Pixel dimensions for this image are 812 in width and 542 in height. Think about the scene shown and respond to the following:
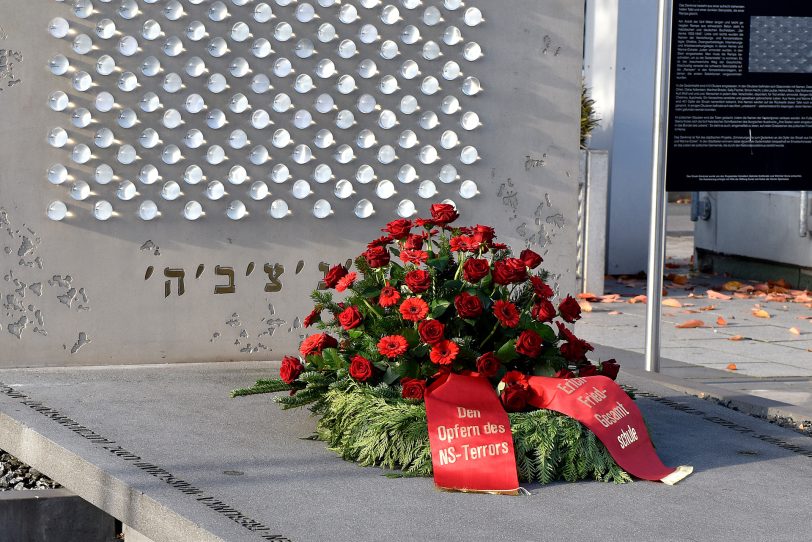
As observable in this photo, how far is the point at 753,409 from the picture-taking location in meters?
6.02

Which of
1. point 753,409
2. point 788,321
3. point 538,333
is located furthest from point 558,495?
point 788,321

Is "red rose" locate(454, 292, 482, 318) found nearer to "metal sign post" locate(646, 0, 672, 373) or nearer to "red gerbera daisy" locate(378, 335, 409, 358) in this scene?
"red gerbera daisy" locate(378, 335, 409, 358)

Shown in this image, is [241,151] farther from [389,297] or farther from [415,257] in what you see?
[389,297]

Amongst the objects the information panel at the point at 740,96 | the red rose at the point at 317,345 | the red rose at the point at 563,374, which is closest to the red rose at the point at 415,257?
the red rose at the point at 317,345

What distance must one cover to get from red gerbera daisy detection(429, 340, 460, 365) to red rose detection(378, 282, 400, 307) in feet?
0.91

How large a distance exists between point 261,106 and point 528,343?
2607 millimetres

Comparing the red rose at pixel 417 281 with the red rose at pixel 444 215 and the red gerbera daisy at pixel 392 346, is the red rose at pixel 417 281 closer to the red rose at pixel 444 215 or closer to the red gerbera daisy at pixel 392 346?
the red gerbera daisy at pixel 392 346

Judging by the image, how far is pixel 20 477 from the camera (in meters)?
5.15

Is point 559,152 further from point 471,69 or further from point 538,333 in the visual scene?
point 538,333

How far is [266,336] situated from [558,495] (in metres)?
2.91

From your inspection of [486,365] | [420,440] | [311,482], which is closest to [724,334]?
[486,365]

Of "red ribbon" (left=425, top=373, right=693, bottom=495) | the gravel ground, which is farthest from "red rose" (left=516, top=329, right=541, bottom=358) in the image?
the gravel ground

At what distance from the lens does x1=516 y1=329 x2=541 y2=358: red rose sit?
4.81 m

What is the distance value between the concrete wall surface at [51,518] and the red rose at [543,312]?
1.81 m
